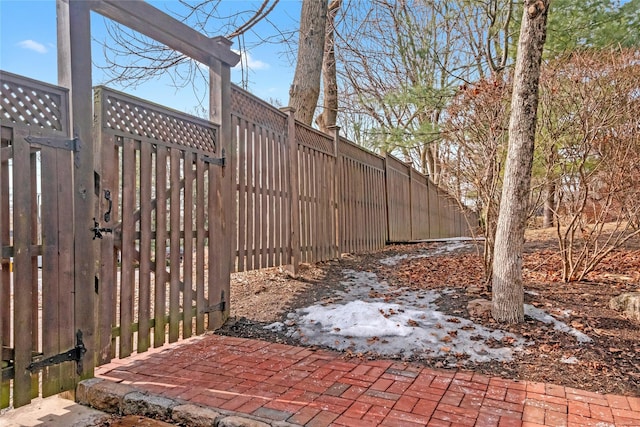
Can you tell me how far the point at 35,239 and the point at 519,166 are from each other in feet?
11.7

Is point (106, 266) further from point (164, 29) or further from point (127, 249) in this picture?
point (164, 29)

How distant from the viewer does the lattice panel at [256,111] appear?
13.5 feet

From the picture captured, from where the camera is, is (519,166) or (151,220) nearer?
Answer: (151,220)

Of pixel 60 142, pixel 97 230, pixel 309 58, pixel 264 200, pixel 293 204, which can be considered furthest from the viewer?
pixel 309 58

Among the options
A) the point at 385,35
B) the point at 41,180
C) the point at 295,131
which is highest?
the point at 385,35

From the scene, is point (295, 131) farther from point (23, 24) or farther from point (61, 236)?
point (61, 236)

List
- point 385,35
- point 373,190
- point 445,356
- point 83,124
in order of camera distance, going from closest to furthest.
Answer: point 83,124 < point 445,356 < point 373,190 < point 385,35

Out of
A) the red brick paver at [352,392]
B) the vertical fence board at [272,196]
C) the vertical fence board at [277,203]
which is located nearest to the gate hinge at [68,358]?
the red brick paver at [352,392]

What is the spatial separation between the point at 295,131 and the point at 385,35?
8154 millimetres

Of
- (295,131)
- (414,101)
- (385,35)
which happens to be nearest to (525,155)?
(295,131)

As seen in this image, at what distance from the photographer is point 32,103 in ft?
7.36

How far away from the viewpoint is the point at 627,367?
2.68 meters

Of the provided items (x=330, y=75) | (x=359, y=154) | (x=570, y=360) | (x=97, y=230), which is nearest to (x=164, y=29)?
(x=97, y=230)

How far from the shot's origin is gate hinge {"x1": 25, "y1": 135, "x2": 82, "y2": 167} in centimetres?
224
